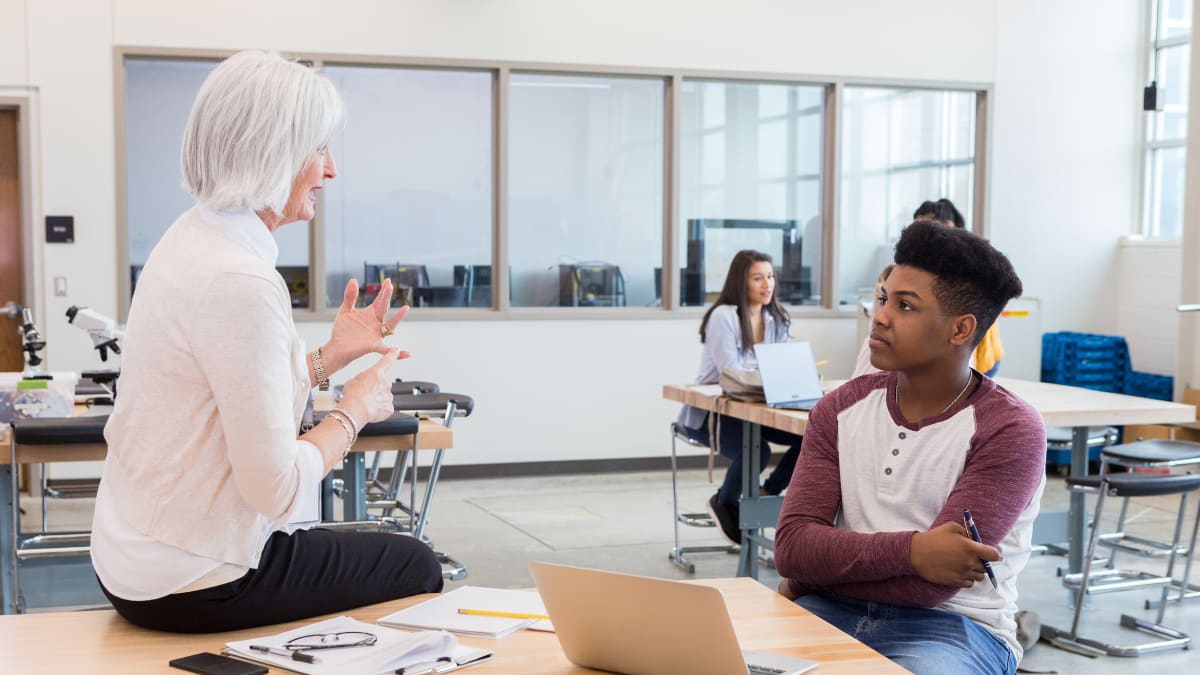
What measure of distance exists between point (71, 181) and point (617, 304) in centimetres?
305

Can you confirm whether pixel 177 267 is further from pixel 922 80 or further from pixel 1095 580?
pixel 922 80

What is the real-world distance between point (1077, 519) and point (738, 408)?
1364 millimetres

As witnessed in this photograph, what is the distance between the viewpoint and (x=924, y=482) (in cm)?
211

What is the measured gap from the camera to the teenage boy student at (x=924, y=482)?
1998 millimetres

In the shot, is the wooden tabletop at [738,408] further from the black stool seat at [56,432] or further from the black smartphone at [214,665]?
the black smartphone at [214,665]

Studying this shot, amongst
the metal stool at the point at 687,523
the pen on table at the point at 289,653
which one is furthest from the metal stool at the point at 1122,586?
the pen on table at the point at 289,653

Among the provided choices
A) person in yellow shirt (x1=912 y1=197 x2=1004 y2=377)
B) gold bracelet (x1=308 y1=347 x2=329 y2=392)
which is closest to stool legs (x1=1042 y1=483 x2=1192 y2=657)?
person in yellow shirt (x1=912 y1=197 x2=1004 y2=377)

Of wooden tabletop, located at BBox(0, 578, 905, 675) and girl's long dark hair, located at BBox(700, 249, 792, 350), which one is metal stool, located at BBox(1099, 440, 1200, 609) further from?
wooden tabletop, located at BBox(0, 578, 905, 675)

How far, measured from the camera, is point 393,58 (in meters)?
6.92

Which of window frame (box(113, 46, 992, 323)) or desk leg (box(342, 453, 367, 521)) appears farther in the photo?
window frame (box(113, 46, 992, 323))

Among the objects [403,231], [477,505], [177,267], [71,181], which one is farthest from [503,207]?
[177,267]

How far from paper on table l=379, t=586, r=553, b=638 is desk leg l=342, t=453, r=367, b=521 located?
5.33 ft

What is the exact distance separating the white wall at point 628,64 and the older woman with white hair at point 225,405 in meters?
5.05

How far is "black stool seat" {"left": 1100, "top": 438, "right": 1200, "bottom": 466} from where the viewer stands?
4.43 m
